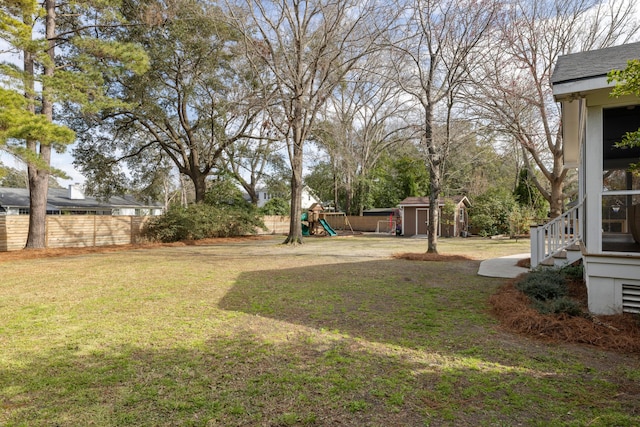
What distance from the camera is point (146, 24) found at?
15.3 meters

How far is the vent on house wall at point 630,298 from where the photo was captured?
168 inches

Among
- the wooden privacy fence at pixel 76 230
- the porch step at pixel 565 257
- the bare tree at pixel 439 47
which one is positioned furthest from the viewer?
the wooden privacy fence at pixel 76 230

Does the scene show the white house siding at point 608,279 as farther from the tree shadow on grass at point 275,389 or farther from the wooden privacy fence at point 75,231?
the wooden privacy fence at point 75,231

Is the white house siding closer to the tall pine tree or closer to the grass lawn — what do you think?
the grass lawn

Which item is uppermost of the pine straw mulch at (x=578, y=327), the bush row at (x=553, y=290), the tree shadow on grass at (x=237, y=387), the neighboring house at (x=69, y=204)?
the neighboring house at (x=69, y=204)

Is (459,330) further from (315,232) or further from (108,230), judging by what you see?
(315,232)

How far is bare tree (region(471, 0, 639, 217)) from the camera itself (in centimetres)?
1259

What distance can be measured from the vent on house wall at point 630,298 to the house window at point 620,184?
23.9 inches

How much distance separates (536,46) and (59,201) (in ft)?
117

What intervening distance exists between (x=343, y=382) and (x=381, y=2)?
43.4ft

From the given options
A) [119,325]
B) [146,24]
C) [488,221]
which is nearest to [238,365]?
[119,325]

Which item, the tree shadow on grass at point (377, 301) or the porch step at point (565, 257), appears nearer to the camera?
the tree shadow on grass at point (377, 301)

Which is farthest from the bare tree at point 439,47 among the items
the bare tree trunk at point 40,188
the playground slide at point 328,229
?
the bare tree trunk at point 40,188

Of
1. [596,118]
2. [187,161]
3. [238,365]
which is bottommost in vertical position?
[238,365]
